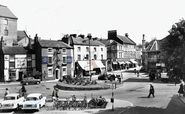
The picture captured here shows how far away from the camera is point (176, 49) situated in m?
15.9

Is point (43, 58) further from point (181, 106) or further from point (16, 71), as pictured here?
point (181, 106)

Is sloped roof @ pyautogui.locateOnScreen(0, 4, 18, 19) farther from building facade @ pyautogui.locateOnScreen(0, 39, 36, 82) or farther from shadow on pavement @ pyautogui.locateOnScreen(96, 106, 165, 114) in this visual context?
shadow on pavement @ pyautogui.locateOnScreen(96, 106, 165, 114)

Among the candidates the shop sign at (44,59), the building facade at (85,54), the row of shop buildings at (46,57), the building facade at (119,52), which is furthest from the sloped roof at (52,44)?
the building facade at (119,52)

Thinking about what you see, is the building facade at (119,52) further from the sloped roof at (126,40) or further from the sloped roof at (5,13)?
the sloped roof at (5,13)

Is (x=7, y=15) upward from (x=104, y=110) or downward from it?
upward

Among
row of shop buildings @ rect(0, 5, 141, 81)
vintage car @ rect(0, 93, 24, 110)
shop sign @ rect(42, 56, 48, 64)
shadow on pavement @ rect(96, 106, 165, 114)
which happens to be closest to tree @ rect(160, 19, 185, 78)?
shadow on pavement @ rect(96, 106, 165, 114)

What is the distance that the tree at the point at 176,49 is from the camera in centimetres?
1543

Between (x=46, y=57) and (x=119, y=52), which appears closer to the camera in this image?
(x=46, y=57)

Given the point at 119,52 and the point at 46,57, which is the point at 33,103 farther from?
the point at 119,52

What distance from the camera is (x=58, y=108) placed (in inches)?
745

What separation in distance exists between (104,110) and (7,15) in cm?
5091

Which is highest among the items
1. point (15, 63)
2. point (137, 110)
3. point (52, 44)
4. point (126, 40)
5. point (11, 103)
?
point (126, 40)

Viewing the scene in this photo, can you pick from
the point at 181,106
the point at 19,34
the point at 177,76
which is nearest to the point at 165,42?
the point at 177,76

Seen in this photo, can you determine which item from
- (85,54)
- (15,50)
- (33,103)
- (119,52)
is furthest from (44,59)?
(119,52)
